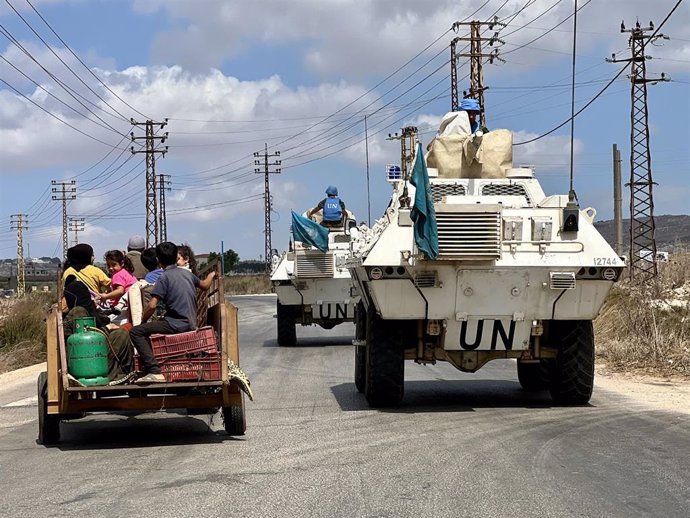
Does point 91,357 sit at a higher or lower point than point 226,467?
higher

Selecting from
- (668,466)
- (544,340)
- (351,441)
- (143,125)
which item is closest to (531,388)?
(544,340)

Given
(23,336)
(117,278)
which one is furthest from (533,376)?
(23,336)

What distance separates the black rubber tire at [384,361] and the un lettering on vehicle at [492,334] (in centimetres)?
63

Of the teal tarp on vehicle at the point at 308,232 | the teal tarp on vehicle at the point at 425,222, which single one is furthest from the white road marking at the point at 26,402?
the teal tarp on vehicle at the point at 308,232

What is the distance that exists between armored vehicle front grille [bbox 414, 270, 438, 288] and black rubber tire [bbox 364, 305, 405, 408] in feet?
2.24

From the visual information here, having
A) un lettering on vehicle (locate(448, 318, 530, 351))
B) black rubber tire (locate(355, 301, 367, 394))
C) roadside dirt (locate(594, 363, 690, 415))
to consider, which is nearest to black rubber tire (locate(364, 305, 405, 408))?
un lettering on vehicle (locate(448, 318, 530, 351))

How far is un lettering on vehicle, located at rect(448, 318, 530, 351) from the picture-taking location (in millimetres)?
10547

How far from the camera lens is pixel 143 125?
6141 cm

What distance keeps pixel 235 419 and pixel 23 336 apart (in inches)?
502

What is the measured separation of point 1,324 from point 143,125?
41.5 metres

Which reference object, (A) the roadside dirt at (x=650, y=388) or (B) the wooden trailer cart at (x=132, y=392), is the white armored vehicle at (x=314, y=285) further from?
(B) the wooden trailer cart at (x=132, y=392)

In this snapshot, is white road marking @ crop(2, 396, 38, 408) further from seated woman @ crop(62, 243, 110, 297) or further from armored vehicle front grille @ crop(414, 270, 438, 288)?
armored vehicle front grille @ crop(414, 270, 438, 288)

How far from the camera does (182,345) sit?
880 cm

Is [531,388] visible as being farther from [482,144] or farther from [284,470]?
[284,470]
